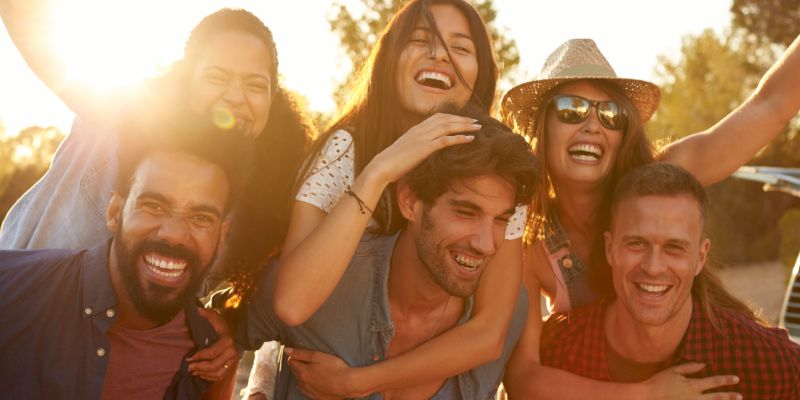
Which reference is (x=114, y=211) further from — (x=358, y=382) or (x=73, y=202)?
(x=358, y=382)

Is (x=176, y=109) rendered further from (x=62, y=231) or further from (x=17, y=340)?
(x=17, y=340)

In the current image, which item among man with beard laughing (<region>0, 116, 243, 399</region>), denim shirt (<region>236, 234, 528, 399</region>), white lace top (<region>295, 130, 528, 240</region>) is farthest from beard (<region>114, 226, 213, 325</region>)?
white lace top (<region>295, 130, 528, 240</region>)

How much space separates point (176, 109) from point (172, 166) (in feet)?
1.19

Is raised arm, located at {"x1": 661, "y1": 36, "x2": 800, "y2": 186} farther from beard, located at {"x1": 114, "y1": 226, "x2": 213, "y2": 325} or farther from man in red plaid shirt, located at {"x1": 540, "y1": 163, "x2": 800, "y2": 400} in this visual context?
beard, located at {"x1": 114, "y1": 226, "x2": 213, "y2": 325}

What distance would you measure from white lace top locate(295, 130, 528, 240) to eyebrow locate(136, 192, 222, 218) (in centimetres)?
54

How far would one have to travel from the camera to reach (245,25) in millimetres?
3965

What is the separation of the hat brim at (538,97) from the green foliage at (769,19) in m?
21.6

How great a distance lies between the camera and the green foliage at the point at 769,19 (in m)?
24.1

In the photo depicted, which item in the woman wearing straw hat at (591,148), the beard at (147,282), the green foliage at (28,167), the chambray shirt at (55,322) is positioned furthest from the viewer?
the green foliage at (28,167)

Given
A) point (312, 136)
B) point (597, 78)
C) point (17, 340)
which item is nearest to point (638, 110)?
point (597, 78)

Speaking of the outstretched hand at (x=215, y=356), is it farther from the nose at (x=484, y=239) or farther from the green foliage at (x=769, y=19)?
the green foliage at (x=769, y=19)

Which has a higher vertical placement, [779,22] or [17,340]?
[779,22]


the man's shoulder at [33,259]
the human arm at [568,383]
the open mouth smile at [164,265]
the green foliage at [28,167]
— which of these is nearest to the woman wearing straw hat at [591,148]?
the human arm at [568,383]

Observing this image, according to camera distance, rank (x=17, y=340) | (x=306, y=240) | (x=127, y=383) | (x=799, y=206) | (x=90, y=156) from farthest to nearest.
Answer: (x=799, y=206), (x=90, y=156), (x=306, y=240), (x=127, y=383), (x=17, y=340)
